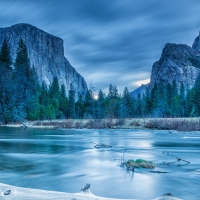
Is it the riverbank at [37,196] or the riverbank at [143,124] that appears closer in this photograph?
the riverbank at [37,196]

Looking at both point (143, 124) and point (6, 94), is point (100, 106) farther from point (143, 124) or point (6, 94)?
point (143, 124)

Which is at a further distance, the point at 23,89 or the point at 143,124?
the point at 23,89

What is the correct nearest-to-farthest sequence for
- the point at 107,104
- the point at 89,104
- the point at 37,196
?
the point at 37,196 < the point at 89,104 < the point at 107,104

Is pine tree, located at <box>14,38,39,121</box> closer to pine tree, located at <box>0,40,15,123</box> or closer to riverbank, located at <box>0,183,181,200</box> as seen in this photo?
pine tree, located at <box>0,40,15,123</box>

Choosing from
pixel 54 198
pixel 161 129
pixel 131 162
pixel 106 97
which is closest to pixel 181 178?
pixel 131 162

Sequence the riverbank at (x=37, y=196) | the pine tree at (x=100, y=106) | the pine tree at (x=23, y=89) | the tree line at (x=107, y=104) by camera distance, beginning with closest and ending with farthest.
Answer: the riverbank at (x=37, y=196)
the pine tree at (x=23, y=89)
the tree line at (x=107, y=104)
the pine tree at (x=100, y=106)

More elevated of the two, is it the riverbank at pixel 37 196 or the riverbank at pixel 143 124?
the riverbank at pixel 143 124

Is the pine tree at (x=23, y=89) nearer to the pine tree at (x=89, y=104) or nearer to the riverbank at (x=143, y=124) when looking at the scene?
the riverbank at (x=143, y=124)

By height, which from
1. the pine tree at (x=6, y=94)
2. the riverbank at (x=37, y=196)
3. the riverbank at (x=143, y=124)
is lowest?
the riverbank at (x=37, y=196)

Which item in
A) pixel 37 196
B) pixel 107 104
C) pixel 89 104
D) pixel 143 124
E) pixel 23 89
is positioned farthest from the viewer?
pixel 107 104

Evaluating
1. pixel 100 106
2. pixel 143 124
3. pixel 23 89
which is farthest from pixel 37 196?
pixel 100 106

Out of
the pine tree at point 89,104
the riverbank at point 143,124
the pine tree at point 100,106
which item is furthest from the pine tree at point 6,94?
the pine tree at point 89,104

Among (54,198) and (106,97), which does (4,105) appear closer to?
(54,198)

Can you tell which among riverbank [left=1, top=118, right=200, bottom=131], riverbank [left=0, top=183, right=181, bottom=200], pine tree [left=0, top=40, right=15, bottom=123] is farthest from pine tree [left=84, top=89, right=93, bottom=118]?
riverbank [left=0, top=183, right=181, bottom=200]
